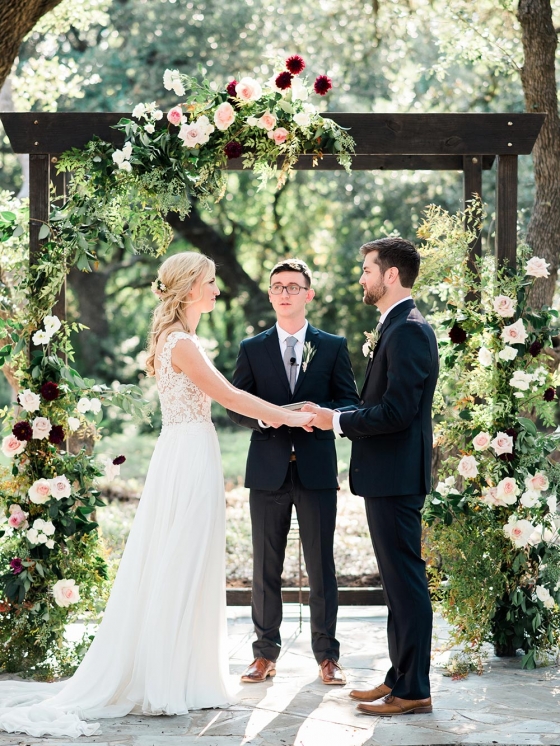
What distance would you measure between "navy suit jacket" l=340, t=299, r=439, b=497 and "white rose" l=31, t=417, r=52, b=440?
1.66 m

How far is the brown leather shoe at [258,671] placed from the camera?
4.79 m

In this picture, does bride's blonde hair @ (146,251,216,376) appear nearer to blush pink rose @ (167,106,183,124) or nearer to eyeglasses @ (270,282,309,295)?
eyeglasses @ (270,282,309,295)

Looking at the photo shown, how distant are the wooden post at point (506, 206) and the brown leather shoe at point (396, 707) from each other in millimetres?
2514

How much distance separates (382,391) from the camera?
172 inches

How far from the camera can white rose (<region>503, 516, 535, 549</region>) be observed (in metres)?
4.99

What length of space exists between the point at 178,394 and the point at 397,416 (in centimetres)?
107

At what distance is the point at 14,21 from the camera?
5.46m

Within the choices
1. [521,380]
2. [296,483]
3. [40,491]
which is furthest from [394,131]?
[40,491]

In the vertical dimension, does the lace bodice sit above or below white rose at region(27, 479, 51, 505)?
above

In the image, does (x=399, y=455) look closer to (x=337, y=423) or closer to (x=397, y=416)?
(x=397, y=416)

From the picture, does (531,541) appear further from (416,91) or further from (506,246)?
(416,91)

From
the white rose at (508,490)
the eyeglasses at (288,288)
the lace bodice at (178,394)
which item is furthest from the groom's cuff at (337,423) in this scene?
the white rose at (508,490)

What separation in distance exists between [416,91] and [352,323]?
3578 mm

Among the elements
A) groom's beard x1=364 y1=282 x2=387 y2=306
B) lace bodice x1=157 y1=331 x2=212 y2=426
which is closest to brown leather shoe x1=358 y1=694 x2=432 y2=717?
lace bodice x1=157 y1=331 x2=212 y2=426
